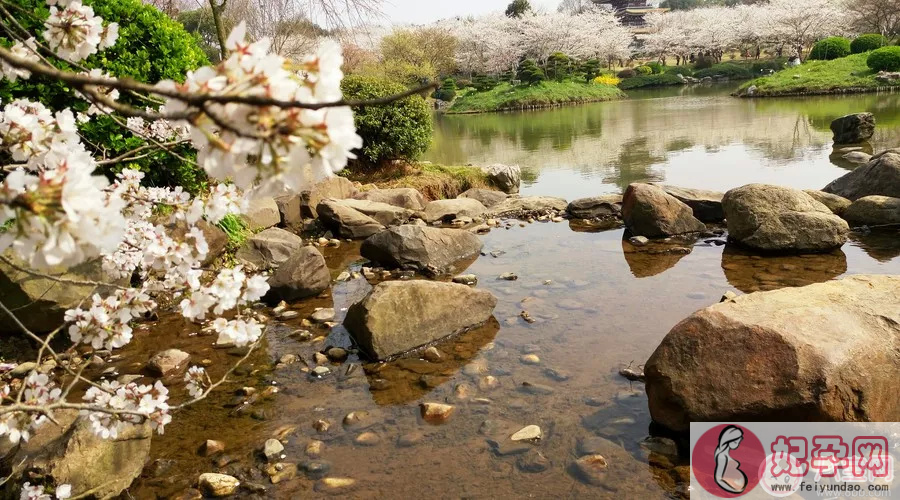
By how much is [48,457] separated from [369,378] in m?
1.92

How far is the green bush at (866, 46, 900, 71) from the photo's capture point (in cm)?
2683

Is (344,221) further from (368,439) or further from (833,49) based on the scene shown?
(833,49)

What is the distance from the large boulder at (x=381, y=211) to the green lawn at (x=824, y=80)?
2676cm

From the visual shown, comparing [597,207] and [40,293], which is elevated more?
[40,293]

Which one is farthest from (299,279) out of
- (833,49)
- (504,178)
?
(833,49)

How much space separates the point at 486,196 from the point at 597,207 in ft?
7.52

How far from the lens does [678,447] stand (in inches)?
125

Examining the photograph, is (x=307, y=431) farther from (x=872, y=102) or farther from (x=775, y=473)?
(x=872, y=102)

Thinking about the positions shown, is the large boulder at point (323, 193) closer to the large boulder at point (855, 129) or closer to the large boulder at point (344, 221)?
the large boulder at point (344, 221)

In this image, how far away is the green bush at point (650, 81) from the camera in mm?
43688

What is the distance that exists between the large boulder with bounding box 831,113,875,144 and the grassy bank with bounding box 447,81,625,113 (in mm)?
21355

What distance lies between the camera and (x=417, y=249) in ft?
21.5

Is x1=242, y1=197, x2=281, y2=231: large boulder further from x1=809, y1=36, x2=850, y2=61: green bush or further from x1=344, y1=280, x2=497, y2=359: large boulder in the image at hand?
x1=809, y1=36, x2=850, y2=61: green bush

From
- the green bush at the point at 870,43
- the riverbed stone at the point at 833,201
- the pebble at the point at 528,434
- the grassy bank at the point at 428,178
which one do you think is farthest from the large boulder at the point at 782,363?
the green bush at the point at 870,43
